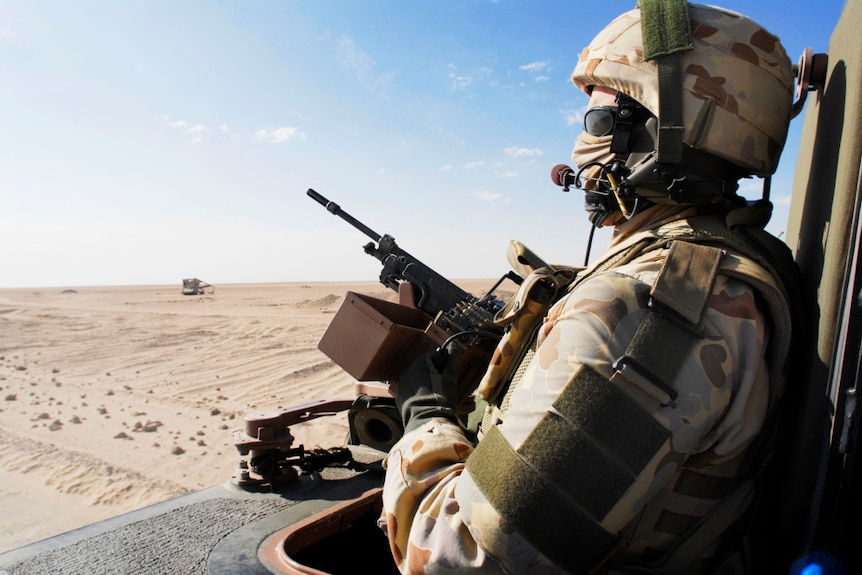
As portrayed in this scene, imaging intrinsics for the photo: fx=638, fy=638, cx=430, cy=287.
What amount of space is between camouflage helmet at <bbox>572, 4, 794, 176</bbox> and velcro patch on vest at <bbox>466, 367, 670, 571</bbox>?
2.50 feet

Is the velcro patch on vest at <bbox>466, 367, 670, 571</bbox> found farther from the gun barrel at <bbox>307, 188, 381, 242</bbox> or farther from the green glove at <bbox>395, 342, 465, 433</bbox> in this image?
the gun barrel at <bbox>307, 188, 381, 242</bbox>

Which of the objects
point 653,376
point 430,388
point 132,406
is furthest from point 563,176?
point 132,406

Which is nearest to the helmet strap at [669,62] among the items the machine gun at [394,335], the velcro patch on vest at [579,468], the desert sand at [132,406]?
the velcro patch on vest at [579,468]

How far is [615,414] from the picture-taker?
1.29 metres

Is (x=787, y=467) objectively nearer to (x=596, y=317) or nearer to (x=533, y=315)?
(x=596, y=317)

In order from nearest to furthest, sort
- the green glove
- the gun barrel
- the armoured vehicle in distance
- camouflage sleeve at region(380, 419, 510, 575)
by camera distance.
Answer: the armoured vehicle in distance → camouflage sleeve at region(380, 419, 510, 575) → the green glove → the gun barrel

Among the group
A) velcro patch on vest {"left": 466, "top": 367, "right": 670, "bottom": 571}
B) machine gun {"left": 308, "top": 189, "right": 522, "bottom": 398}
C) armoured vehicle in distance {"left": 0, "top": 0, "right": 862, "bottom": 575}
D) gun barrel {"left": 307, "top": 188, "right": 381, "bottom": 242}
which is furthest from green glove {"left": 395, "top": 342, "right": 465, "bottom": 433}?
gun barrel {"left": 307, "top": 188, "right": 381, "bottom": 242}

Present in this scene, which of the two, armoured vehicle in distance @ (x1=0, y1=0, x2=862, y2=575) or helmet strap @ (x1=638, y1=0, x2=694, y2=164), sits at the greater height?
helmet strap @ (x1=638, y1=0, x2=694, y2=164)

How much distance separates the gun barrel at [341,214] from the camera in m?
5.00

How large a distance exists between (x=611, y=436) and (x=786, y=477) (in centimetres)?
49

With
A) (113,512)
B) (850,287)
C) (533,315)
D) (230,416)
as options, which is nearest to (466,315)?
(533,315)

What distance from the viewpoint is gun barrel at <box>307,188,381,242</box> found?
16.4ft

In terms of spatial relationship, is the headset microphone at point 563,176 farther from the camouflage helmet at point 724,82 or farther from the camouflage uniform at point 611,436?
the camouflage uniform at point 611,436

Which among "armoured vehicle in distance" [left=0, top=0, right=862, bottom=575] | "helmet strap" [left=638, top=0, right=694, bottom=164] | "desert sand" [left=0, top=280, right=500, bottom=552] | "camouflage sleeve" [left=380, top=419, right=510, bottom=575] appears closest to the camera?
"armoured vehicle in distance" [left=0, top=0, right=862, bottom=575]
